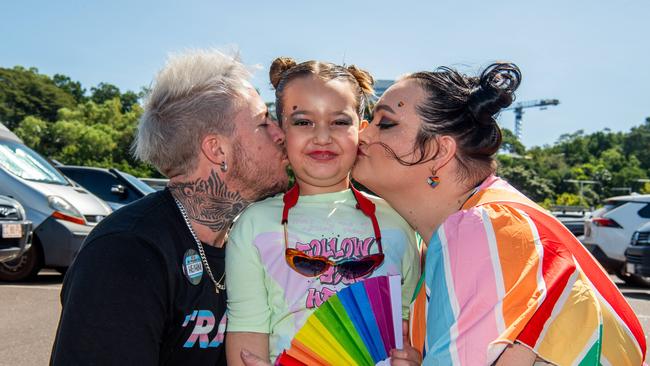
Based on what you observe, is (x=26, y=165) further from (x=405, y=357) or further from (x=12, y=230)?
(x=405, y=357)

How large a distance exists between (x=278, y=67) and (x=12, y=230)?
5.30m

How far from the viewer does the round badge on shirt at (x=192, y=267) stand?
2305 mm

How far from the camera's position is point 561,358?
1.64 m

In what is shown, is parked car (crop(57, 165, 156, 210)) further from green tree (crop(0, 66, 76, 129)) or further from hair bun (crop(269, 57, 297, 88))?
green tree (crop(0, 66, 76, 129))

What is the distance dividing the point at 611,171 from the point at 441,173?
118700 millimetres

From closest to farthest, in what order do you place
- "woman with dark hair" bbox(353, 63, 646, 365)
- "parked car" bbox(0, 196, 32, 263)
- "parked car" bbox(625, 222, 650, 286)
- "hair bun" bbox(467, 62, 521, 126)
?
"woman with dark hair" bbox(353, 63, 646, 365), "hair bun" bbox(467, 62, 521, 126), "parked car" bbox(0, 196, 32, 263), "parked car" bbox(625, 222, 650, 286)

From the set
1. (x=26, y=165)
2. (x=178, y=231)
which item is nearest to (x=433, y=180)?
(x=178, y=231)

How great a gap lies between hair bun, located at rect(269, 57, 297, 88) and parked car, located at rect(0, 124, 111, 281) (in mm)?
6393

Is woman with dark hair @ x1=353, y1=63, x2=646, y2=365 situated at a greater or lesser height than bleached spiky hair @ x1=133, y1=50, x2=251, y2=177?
lesser

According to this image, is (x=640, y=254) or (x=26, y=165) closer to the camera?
(x=26, y=165)

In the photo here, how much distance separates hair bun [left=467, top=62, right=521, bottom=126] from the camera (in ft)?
7.09

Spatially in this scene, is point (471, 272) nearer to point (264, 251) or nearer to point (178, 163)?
point (264, 251)

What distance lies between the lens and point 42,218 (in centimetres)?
856

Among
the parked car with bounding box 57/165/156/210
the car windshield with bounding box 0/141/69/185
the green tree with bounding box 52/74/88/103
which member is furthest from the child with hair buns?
the green tree with bounding box 52/74/88/103
